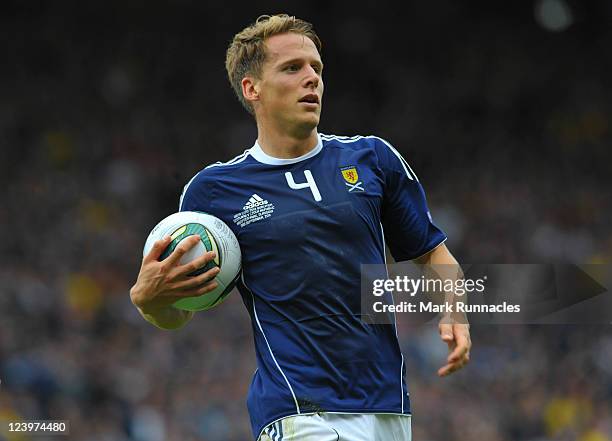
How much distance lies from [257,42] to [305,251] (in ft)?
3.20

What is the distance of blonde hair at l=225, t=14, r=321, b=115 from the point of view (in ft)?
14.8

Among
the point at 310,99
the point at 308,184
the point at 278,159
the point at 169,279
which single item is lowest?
the point at 169,279

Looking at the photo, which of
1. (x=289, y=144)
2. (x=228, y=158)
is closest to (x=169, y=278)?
(x=289, y=144)

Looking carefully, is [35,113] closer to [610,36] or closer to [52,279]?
[52,279]

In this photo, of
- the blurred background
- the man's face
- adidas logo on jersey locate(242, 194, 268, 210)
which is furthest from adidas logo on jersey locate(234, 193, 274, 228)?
the blurred background

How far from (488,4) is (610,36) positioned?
1.93 metres

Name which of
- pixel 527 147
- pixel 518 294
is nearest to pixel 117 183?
pixel 527 147

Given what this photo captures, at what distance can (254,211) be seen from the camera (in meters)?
4.26

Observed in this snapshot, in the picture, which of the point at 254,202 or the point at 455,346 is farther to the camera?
the point at 254,202

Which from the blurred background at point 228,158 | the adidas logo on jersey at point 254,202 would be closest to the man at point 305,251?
the adidas logo on jersey at point 254,202

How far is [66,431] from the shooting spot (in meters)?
9.49

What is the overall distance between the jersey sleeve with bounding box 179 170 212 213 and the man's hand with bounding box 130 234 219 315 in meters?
0.33

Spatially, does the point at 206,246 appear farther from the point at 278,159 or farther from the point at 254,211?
the point at 278,159

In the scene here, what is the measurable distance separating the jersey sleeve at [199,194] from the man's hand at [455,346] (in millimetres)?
1092
